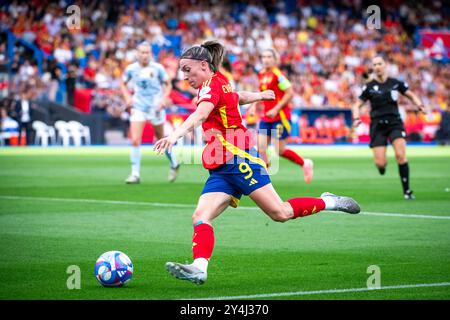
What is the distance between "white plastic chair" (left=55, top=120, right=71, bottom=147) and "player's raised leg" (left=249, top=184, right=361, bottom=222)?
29.8m

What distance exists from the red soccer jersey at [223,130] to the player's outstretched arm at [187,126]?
9.3 inches

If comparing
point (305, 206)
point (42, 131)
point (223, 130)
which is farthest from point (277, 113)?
point (42, 131)

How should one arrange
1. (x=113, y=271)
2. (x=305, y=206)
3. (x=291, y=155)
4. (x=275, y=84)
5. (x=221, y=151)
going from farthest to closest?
1. (x=291, y=155)
2. (x=275, y=84)
3. (x=305, y=206)
4. (x=221, y=151)
5. (x=113, y=271)

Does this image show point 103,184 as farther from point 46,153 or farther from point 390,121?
point 46,153

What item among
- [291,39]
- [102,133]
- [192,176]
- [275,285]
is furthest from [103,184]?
[291,39]

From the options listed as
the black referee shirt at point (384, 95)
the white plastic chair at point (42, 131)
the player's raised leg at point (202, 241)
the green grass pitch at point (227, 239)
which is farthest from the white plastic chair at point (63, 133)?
the player's raised leg at point (202, 241)

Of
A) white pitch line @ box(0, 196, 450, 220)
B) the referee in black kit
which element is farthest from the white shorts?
the referee in black kit

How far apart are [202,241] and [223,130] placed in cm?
103

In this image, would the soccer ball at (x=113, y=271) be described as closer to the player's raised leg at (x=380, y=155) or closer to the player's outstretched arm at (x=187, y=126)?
the player's outstretched arm at (x=187, y=126)

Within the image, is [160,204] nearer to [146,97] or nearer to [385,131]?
[385,131]

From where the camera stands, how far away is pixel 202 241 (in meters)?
8.12

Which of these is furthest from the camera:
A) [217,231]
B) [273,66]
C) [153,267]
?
[273,66]

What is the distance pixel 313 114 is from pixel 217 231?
3056cm

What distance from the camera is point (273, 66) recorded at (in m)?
18.6
